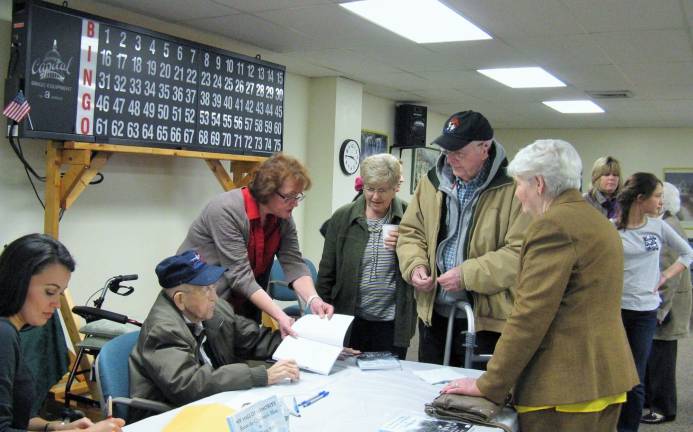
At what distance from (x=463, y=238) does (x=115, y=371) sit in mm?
1381

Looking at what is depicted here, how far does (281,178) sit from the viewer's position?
8.43 ft

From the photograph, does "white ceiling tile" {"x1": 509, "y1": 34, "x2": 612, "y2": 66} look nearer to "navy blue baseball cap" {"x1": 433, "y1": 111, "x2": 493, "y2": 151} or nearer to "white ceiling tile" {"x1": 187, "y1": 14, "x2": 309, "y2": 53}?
"white ceiling tile" {"x1": 187, "y1": 14, "x2": 309, "y2": 53}

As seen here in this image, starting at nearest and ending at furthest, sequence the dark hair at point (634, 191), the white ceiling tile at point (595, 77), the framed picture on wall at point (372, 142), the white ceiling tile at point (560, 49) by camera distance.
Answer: the dark hair at point (634, 191)
the white ceiling tile at point (560, 49)
the white ceiling tile at point (595, 77)
the framed picture on wall at point (372, 142)

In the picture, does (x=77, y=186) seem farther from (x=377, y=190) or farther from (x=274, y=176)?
(x=377, y=190)

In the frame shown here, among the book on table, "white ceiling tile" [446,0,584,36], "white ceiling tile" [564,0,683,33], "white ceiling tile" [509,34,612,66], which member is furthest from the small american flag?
"white ceiling tile" [509,34,612,66]

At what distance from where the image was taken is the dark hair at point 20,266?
5.24 ft

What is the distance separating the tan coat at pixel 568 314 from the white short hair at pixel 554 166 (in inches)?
2.6

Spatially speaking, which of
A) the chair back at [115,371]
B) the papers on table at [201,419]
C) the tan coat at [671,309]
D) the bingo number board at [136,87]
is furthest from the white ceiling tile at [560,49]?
the papers on table at [201,419]

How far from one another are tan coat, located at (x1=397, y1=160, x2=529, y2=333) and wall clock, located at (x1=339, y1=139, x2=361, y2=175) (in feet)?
11.4

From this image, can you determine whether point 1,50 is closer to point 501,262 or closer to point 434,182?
point 434,182

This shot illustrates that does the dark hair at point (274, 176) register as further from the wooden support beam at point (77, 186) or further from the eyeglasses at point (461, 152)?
the wooden support beam at point (77, 186)

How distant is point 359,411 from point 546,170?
892mm

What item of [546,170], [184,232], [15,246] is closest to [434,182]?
[546,170]

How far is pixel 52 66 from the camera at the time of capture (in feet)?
10.9
